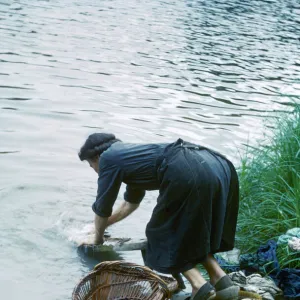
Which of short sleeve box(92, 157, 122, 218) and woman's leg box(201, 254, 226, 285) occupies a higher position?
short sleeve box(92, 157, 122, 218)

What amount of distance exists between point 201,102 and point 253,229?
7031 millimetres

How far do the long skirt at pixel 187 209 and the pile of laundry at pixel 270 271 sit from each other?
1.70 ft

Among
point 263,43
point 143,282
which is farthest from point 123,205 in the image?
point 263,43

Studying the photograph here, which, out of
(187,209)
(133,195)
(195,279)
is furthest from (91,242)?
(187,209)

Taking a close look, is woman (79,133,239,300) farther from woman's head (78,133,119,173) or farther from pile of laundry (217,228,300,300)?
pile of laundry (217,228,300,300)

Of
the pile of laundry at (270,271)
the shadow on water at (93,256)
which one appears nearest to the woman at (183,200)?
the pile of laundry at (270,271)

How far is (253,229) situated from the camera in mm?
6641

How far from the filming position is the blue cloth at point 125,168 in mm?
5438

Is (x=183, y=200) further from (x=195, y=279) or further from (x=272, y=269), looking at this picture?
(x=272, y=269)

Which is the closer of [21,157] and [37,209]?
[37,209]

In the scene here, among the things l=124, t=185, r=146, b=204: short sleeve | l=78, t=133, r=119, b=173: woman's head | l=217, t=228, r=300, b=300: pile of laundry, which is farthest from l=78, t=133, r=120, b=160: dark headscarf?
l=217, t=228, r=300, b=300: pile of laundry

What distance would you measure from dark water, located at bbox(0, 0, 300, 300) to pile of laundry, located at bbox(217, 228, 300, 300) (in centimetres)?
132

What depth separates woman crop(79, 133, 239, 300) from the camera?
204 inches

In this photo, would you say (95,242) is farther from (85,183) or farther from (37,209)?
(85,183)
